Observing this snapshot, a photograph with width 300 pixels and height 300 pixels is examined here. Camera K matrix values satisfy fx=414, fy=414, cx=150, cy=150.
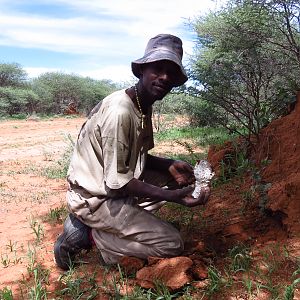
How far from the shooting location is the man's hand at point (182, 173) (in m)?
3.02

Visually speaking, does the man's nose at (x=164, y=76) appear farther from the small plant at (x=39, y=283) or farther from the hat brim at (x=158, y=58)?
the small plant at (x=39, y=283)

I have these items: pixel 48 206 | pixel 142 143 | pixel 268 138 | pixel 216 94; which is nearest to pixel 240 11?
pixel 216 94

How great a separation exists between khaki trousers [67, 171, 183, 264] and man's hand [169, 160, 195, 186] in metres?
0.45

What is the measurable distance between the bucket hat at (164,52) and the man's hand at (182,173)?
0.66 metres

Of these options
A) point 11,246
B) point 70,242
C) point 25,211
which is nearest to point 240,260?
point 70,242

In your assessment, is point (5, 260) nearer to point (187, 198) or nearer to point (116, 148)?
point (116, 148)

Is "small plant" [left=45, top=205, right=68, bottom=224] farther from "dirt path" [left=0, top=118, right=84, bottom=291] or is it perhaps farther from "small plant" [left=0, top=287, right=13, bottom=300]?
"small plant" [left=0, top=287, right=13, bottom=300]

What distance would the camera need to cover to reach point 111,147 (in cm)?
248

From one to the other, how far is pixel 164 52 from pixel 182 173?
0.96 meters

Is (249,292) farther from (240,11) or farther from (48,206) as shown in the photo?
(240,11)

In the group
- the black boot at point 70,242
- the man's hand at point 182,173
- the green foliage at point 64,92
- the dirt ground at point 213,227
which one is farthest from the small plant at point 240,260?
the green foliage at point 64,92

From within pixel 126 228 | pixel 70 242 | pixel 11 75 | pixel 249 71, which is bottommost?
pixel 70 242

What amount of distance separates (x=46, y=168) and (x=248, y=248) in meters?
5.48

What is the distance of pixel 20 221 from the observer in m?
4.13
